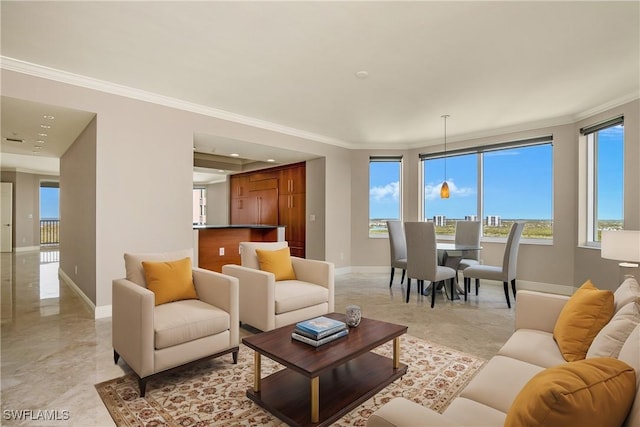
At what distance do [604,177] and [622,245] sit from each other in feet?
8.47

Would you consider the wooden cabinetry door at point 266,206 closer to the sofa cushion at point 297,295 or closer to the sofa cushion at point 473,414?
the sofa cushion at point 297,295

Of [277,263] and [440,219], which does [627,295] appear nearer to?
[277,263]

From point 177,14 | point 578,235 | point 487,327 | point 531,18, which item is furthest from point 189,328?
point 578,235

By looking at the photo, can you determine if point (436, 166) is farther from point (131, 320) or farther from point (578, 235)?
point (131, 320)

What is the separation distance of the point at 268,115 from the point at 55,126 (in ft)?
8.85

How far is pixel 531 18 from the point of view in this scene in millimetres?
2479

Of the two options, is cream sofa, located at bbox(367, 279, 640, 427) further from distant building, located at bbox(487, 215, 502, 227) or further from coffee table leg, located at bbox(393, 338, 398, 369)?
distant building, located at bbox(487, 215, 502, 227)

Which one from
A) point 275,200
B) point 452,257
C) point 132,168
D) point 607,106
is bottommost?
point 452,257

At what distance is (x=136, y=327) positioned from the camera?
2.19m

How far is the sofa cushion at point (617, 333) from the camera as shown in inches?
52.3

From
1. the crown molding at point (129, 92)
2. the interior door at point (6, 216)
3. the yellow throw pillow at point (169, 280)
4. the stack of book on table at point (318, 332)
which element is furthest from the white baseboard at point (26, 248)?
the stack of book on table at point (318, 332)

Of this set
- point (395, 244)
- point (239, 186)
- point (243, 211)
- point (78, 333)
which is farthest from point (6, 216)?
point (395, 244)

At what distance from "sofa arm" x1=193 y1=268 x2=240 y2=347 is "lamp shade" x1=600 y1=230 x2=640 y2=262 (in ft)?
9.99

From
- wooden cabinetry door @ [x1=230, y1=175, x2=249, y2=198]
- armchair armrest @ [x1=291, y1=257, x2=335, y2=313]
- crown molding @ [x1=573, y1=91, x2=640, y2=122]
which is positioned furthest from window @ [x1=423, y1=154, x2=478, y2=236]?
wooden cabinetry door @ [x1=230, y1=175, x2=249, y2=198]
